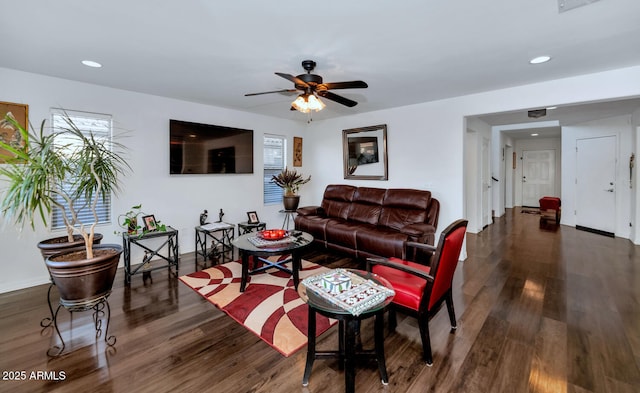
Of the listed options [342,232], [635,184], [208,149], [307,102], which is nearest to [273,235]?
[342,232]

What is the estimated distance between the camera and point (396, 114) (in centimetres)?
484

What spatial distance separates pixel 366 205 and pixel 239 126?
2656 millimetres

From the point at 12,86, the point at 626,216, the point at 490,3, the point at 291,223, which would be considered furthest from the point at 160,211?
the point at 626,216

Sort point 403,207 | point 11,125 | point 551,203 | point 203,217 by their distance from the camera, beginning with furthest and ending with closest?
1. point 551,203
2. point 203,217
3. point 403,207
4. point 11,125

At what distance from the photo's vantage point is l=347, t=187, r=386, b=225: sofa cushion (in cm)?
458

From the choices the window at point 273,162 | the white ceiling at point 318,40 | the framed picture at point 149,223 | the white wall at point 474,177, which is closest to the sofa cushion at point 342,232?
the window at point 273,162

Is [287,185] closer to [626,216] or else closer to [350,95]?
[350,95]

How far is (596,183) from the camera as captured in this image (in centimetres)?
592

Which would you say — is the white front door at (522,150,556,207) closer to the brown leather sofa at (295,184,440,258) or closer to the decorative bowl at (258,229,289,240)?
the brown leather sofa at (295,184,440,258)

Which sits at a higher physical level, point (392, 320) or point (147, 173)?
point (147, 173)

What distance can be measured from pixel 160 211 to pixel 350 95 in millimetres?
3266

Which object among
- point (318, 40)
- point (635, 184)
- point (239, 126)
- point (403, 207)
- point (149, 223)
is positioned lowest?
point (149, 223)

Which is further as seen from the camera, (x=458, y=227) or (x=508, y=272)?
(x=508, y=272)

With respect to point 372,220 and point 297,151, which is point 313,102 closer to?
point 372,220
